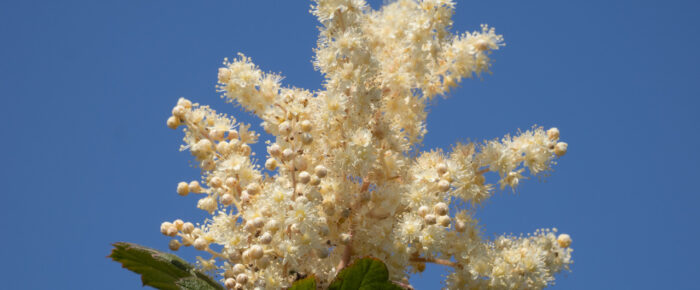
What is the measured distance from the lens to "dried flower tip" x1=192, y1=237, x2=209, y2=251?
2.63 metres

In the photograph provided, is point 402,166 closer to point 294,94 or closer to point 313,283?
point 294,94

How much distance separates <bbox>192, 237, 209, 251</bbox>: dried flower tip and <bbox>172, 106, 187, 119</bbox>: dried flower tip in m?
0.46

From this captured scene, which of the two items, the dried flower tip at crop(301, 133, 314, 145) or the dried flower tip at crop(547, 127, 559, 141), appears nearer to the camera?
the dried flower tip at crop(301, 133, 314, 145)

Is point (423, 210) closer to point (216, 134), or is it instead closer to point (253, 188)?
point (253, 188)

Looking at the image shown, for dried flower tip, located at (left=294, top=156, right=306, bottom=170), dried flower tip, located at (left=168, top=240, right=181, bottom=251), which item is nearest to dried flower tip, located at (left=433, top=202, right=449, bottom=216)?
dried flower tip, located at (left=294, top=156, right=306, bottom=170)

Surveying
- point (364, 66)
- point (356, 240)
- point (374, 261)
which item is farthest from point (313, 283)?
point (364, 66)

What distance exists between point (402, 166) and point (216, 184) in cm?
65

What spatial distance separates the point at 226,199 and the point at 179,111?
1.34 feet

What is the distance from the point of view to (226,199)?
2.61m

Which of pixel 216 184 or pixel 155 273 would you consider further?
pixel 216 184

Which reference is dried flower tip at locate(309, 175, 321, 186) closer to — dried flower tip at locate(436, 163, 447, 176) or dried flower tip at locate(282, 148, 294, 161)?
dried flower tip at locate(282, 148, 294, 161)

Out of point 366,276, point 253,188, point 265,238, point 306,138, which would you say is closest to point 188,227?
point 253,188

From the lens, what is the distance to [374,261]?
2293mm

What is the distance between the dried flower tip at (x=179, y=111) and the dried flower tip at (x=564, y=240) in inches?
56.4
